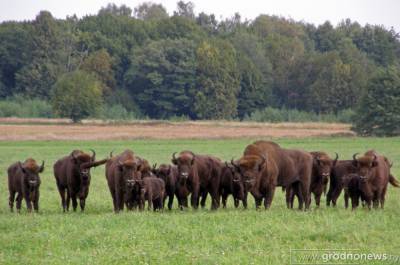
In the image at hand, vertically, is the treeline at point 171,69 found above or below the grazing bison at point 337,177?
above

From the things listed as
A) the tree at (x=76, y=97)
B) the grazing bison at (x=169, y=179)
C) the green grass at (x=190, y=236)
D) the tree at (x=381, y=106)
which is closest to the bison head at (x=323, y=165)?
the green grass at (x=190, y=236)

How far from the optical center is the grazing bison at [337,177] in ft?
78.4

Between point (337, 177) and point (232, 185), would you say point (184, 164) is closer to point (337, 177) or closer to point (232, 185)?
point (232, 185)

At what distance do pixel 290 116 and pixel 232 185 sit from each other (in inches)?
3233

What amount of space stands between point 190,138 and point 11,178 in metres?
44.9

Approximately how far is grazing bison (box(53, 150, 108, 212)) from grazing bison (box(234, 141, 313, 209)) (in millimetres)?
3715

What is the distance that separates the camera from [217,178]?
24.1m

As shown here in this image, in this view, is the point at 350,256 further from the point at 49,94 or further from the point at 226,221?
the point at 49,94

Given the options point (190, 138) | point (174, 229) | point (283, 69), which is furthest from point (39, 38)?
point (174, 229)

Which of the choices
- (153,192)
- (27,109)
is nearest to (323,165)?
(153,192)

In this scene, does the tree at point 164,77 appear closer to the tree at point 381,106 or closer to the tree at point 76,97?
the tree at point 76,97

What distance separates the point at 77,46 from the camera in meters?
117

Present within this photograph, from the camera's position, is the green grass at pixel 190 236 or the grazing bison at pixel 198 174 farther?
the grazing bison at pixel 198 174

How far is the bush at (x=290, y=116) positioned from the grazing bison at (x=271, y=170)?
7877cm
